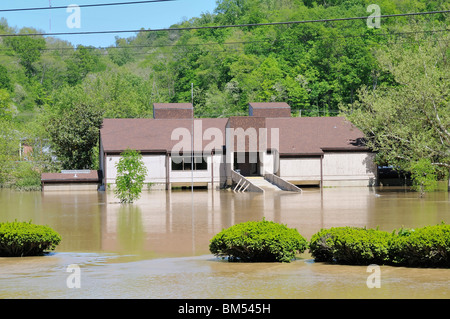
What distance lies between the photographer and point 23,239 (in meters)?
19.1

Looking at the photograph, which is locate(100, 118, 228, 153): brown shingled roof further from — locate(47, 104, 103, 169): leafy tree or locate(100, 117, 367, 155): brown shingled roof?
locate(47, 104, 103, 169): leafy tree

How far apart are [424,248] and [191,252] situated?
768 cm

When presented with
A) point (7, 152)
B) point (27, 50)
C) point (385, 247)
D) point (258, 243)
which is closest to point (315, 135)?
point (7, 152)

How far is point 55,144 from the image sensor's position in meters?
63.5

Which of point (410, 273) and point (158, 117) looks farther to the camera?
point (158, 117)

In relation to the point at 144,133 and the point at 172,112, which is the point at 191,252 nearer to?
the point at 144,133

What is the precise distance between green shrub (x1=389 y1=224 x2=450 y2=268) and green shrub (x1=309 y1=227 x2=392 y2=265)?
33 centimetres

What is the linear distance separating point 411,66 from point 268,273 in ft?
129

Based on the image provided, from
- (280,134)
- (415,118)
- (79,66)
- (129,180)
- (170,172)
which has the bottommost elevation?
(129,180)

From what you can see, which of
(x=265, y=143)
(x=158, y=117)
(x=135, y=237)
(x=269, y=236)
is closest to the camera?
(x=269, y=236)

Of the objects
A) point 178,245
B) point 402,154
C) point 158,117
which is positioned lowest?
point 178,245

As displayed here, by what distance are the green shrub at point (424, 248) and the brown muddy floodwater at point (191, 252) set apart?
0.41 meters

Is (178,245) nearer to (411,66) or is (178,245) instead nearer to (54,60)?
(411,66)

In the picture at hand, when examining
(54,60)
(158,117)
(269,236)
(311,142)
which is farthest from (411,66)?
(54,60)
